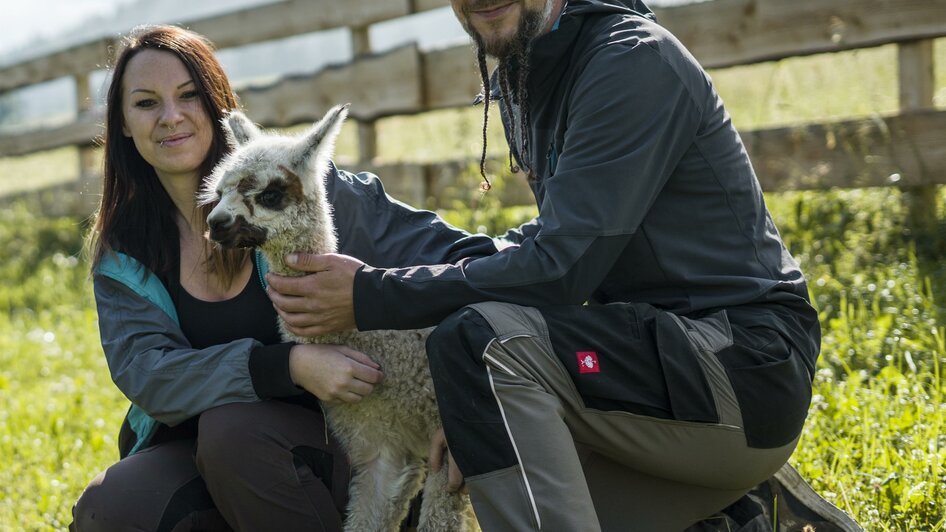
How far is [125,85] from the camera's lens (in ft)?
11.6

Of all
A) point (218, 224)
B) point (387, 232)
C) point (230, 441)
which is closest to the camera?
point (218, 224)

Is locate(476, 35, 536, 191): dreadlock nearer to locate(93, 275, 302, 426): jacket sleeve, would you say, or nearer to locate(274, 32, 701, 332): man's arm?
locate(274, 32, 701, 332): man's arm

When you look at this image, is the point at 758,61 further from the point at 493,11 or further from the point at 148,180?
the point at 148,180

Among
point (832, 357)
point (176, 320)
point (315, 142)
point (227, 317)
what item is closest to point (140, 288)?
point (176, 320)

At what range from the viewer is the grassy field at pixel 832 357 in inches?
136

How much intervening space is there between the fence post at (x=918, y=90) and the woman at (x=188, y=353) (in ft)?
11.7

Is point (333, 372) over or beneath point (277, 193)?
beneath

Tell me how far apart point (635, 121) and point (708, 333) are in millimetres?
586

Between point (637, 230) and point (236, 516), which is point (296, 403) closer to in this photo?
point (236, 516)

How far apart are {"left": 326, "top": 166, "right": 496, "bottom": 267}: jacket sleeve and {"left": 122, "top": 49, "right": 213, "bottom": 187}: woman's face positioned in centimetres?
48

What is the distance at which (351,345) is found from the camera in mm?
3164

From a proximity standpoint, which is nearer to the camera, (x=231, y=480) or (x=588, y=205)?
(x=588, y=205)

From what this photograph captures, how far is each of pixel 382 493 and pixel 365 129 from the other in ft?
16.4

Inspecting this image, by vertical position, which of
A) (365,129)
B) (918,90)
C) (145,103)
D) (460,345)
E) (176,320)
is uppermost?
(145,103)
